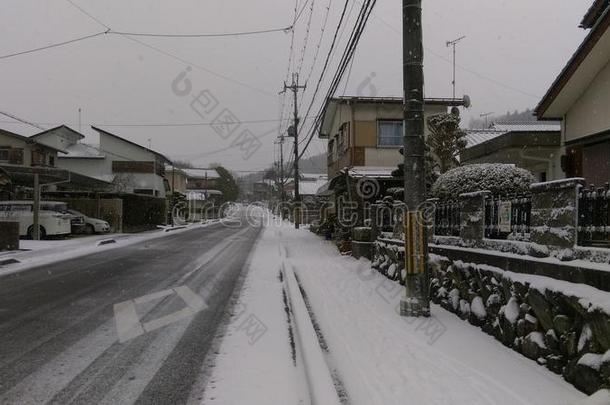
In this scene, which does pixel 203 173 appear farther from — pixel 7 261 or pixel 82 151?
pixel 7 261

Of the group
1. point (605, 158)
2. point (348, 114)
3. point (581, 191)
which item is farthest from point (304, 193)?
point (581, 191)

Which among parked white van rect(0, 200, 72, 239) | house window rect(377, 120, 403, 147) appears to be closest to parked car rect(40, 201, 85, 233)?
parked white van rect(0, 200, 72, 239)

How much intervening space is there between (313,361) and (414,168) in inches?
145

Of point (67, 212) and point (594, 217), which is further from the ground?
point (594, 217)

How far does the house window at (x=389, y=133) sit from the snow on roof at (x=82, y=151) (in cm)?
3641

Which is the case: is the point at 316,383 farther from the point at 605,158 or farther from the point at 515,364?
the point at 605,158

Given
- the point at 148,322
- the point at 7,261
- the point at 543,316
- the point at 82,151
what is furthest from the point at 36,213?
the point at 82,151

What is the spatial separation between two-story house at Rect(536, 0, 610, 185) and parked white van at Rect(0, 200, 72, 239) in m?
20.8

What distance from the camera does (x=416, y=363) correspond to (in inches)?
212

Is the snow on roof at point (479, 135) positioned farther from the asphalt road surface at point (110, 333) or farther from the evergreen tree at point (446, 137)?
the asphalt road surface at point (110, 333)

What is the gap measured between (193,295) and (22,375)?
492cm

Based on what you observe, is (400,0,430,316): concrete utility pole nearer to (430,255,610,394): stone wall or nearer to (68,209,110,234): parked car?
(430,255,610,394): stone wall

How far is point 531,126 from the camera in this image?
2373 centimetres

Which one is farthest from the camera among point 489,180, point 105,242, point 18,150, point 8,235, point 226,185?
point 226,185
